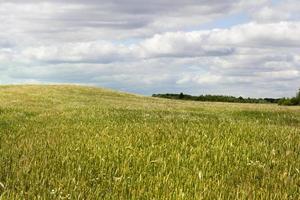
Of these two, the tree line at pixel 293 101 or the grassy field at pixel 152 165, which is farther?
the tree line at pixel 293 101

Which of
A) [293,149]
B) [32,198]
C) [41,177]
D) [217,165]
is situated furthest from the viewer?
[293,149]

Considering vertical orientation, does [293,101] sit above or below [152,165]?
above

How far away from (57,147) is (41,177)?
3580 mm

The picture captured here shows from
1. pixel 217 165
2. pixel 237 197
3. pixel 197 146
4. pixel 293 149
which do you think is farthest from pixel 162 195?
pixel 293 149

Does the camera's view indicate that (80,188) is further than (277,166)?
No

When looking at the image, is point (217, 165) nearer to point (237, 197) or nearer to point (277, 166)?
point (277, 166)

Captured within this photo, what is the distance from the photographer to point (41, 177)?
307 inches

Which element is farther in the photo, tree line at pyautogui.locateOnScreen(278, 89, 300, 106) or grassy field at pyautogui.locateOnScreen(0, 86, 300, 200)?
tree line at pyautogui.locateOnScreen(278, 89, 300, 106)

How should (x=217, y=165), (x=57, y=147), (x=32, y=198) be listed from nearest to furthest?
(x=32, y=198) → (x=217, y=165) → (x=57, y=147)

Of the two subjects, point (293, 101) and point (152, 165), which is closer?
point (152, 165)

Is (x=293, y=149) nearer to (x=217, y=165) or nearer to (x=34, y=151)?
(x=217, y=165)

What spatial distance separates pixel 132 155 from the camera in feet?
33.7

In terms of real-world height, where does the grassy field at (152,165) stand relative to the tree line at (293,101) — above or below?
below

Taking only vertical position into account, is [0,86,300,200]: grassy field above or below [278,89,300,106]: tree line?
below
